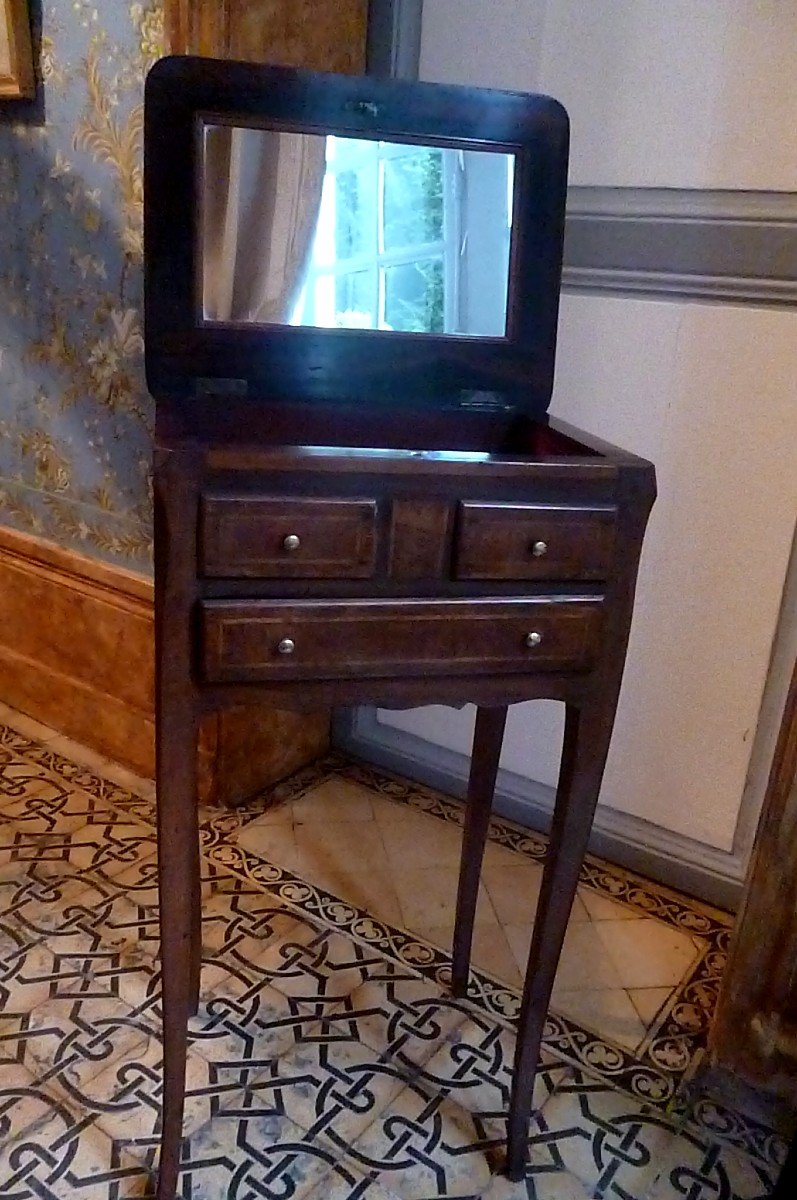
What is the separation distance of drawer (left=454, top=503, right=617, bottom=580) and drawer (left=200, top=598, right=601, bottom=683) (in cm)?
3

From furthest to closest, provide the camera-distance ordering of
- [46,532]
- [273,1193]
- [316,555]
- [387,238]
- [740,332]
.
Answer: [46,532] < [740,332] < [387,238] < [273,1193] < [316,555]

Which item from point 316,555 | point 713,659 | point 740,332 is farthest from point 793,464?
point 316,555

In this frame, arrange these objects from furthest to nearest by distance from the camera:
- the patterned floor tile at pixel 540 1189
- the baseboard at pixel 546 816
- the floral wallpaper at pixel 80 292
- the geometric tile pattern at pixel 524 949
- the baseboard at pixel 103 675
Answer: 1. the baseboard at pixel 103 675
2. the baseboard at pixel 546 816
3. the floral wallpaper at pixel 80 292
4. the geometric tile pattern at pixel 524 949
5. the patterned floor tile at pixel 540 1189

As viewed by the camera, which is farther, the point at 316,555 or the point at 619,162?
the point at 619,162

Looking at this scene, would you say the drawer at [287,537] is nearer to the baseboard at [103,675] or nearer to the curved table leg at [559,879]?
the curved table leg at [559,879]

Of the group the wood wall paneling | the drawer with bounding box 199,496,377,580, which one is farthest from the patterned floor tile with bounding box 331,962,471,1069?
the wood wall paneling

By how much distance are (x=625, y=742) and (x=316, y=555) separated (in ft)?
3.13

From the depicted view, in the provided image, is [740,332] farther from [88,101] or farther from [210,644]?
[88,101]

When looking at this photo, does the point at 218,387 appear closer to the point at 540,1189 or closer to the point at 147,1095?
the point at 147,1095

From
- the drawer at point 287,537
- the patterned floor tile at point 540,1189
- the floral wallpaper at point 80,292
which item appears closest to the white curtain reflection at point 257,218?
the drawer at point 287,537

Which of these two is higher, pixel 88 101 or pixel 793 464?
pixel 88 101

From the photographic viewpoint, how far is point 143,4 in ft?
4.74

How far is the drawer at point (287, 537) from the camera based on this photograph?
85 cm

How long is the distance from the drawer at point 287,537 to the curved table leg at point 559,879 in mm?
296
